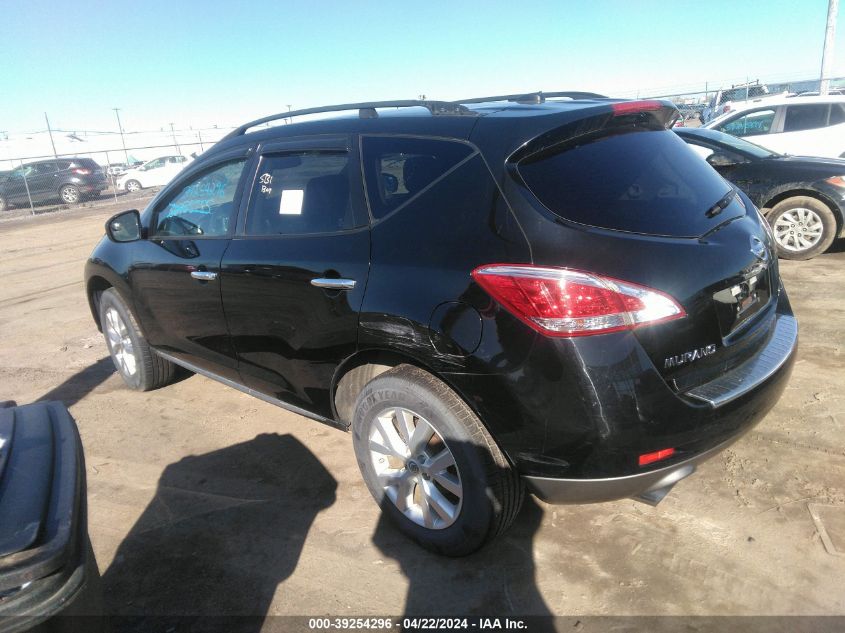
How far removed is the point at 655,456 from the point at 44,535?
179 cm

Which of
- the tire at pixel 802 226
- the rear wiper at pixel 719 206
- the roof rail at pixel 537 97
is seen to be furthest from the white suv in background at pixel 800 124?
the rear wiper at pixel 719 206

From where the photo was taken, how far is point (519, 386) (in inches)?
81.4

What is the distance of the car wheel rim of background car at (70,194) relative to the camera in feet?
67.9

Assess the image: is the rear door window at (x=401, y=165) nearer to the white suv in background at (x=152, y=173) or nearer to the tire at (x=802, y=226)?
the tire at (x=802, y=226)

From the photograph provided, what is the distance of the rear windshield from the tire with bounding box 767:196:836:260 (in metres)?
5.02

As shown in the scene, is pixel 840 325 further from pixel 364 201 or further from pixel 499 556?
pixel 364 201

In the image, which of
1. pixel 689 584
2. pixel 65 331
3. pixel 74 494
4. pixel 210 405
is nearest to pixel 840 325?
pixel 689 584

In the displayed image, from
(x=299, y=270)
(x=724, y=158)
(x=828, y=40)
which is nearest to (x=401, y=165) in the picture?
(x=299, y=270)

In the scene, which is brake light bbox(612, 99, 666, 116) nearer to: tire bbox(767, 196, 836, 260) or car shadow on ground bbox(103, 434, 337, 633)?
car shadow on ground bbox(103, 434, 337, 633)

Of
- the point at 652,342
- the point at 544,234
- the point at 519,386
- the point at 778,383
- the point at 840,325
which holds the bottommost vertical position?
the point at 840,325

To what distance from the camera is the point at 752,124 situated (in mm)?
10133

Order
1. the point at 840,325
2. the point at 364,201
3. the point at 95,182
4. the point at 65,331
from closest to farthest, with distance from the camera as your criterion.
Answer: the point at 364,201, the point at 840,325, the point at 65,331, the point at 95,182

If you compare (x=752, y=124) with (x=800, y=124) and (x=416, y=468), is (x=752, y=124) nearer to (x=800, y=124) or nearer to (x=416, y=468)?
(x=800, y=124)

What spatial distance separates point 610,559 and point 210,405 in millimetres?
2830
